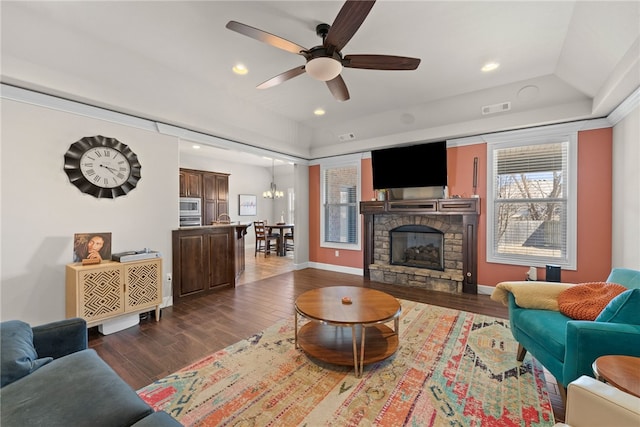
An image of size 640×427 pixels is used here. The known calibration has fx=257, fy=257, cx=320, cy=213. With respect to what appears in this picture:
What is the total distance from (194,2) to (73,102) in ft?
6.29

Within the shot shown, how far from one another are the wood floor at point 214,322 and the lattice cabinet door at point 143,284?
0.93 ft

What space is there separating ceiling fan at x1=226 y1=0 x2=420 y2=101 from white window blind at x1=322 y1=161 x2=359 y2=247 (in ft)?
10.6

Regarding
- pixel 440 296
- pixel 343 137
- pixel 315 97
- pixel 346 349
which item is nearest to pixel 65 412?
→ pixel 346 349

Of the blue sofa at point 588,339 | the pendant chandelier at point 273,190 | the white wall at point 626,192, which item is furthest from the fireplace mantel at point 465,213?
the pendant chandelier at point 273,190

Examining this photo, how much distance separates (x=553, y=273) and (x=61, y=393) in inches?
198

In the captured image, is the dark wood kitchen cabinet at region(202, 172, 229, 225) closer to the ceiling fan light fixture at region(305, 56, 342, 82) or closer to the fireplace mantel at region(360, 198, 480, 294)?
the fireplace mantel at region(360, 198, 480, 294)

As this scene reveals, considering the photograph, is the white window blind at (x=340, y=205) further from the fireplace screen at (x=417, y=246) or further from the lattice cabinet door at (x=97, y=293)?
the lattice cabinet door at (x=97, y=293)

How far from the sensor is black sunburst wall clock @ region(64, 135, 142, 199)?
2.91m

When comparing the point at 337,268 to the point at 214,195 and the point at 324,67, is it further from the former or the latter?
the point at 324,67

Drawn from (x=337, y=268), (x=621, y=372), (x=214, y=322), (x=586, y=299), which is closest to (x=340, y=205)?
(x=337, y=268)

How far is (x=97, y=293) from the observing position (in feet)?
8.98

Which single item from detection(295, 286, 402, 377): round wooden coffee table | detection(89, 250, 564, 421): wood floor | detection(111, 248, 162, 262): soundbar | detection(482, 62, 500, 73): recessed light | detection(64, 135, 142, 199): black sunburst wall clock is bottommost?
detection(89, 250, 564, 421): wood floor

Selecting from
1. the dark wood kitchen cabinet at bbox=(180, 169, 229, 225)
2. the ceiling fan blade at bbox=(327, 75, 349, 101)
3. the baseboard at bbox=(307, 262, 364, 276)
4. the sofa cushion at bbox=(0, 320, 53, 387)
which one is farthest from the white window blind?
the sofa cushion at bbox=(0, 320, 53, 387)

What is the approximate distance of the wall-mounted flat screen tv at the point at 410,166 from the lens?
454 centimetres
